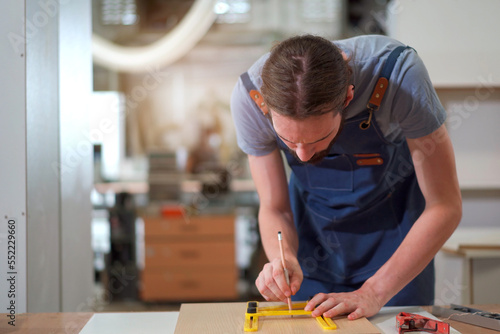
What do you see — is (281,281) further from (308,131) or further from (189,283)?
(189,283)

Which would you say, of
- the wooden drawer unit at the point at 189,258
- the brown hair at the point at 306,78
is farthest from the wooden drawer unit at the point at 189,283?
the brown hair at the point at 306,78

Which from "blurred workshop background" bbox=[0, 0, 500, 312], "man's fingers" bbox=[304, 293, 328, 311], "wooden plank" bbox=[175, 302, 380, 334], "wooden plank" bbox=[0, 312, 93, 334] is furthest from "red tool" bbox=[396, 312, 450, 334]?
"blurred workshop background" bbox=[0, 0, 500, 312]

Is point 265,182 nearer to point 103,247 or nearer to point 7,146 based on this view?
point 7,146

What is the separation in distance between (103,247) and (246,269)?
1220 mm

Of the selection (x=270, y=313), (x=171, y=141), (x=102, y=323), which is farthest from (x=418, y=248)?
(x=171, y=141)

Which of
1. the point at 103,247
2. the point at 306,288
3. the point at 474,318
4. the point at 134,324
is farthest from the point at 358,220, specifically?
the point at 103,247

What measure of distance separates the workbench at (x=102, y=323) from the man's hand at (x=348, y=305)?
0.26 feet

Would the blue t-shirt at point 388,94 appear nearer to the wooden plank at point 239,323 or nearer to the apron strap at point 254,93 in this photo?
the apron strap at point 254,93

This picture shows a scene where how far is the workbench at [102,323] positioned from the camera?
1095 mm

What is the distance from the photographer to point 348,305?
109cm

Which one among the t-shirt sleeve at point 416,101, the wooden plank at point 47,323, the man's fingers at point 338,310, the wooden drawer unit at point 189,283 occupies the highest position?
the t-shirt sleeve at point 416,101

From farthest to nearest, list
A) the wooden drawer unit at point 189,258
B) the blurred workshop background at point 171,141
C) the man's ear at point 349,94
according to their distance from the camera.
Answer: the wooden drawer unit at point 189,258
the blurred workshop background at point 171,141
the man's ear at point 349,94

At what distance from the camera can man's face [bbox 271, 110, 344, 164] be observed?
1013mm

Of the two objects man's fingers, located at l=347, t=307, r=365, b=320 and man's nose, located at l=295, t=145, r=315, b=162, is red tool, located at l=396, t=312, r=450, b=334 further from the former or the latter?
man's nose, located at l=295, t=145, r=315, b=162
